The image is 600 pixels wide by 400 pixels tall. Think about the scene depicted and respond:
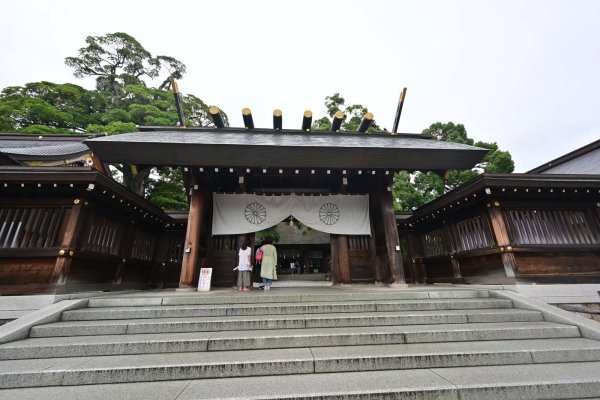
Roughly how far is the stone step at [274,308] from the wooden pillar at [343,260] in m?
4.21

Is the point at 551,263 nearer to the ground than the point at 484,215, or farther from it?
nearer to the ground

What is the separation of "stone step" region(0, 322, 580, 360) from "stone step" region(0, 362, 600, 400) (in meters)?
0.67

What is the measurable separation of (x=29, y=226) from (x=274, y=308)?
6.35 metres

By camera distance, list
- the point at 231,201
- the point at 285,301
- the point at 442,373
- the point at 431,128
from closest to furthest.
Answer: the point at 442,373 → the point at 285,301 → the point at 231,201 → the point at 431,128

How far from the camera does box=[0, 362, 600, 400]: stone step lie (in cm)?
242

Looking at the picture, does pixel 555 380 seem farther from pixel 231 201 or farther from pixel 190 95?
pixel 190 95

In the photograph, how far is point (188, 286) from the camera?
7352 mm

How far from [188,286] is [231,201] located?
3.26 m

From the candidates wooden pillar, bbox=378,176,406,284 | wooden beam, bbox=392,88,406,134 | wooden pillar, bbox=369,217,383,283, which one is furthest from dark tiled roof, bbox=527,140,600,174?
wooden pillar, bbox=369,217,383,283

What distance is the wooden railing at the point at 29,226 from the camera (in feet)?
19.1

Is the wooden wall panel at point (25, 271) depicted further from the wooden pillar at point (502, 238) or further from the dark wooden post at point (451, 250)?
the dark wooden post at point (451, 250)

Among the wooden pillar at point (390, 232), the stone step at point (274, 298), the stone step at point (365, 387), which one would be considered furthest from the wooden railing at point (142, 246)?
the wooden pillar at point (390, 232)

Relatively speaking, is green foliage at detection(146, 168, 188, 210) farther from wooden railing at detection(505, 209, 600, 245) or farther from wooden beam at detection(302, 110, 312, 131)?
wooden railing at detection(505, 209, 600, 245)

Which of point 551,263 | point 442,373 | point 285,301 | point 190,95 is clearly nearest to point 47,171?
point 285,301
